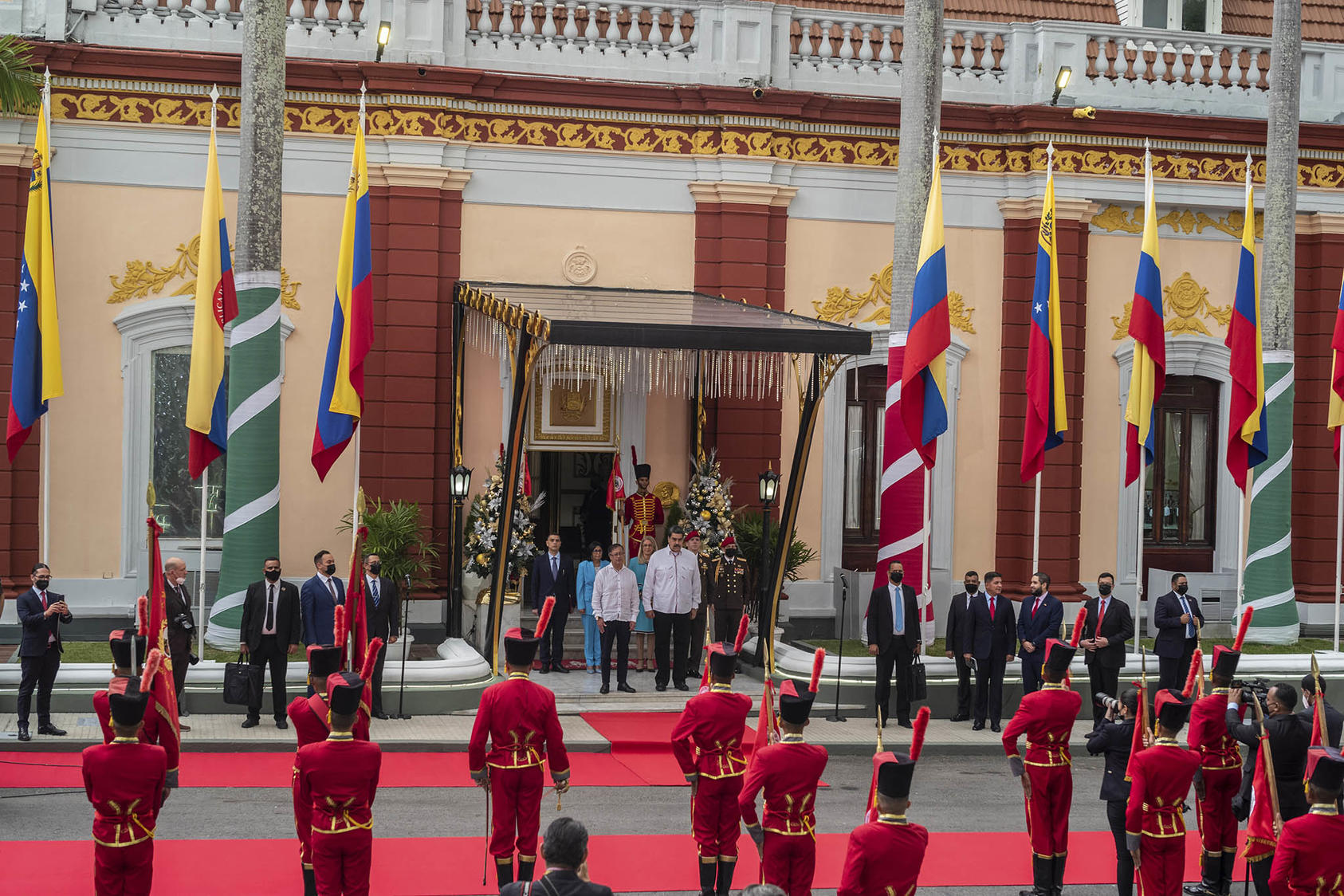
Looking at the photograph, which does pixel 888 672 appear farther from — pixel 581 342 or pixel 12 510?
pixel 12 510

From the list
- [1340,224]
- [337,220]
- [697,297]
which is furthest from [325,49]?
[1340,224]

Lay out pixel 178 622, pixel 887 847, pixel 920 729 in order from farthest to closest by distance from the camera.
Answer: pixel 178 622
pixel 920 729
pixel 887 847

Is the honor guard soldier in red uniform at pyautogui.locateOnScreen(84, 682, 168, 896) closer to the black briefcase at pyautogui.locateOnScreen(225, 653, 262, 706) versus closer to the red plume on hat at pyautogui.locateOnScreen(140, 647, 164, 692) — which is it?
the red plume on hat at pyautogui.locateOnScreen(140, 647, 164, 692)

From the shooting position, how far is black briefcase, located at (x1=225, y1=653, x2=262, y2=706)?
49.3 feet

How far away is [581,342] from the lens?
16.3 metres

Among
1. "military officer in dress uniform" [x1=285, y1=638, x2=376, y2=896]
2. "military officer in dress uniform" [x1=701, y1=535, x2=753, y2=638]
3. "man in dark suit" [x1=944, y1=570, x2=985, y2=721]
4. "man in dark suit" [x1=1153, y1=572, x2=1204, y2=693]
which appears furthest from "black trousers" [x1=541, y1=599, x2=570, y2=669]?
"military officer in dress uniform" [x1=285, y1=638, x2=376, y2=896]

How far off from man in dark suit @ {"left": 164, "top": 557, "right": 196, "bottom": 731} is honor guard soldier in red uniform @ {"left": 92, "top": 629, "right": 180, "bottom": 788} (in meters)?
4.38

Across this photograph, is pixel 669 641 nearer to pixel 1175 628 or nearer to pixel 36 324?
pixel 1175 628

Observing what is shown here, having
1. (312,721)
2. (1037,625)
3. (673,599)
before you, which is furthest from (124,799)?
(1037,625)

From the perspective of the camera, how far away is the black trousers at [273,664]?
15.1m

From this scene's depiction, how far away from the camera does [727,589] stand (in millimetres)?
18531

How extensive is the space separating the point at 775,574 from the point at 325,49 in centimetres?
864

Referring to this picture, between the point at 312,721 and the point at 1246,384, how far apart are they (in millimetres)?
12894

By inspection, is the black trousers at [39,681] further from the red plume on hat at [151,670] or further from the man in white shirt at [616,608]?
the man in white shirt at [616,608]
